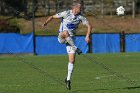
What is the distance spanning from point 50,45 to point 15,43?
267cm

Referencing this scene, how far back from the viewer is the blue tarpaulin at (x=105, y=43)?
46812 mm

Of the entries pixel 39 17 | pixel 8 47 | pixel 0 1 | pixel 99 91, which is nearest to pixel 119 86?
pixel 99 91

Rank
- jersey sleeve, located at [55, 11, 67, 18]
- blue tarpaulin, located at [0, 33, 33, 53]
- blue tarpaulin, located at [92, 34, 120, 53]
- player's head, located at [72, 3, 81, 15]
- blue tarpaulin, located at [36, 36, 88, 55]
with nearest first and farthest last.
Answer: player's head, located at [72, 3, 81, 15]
jersey sleeve, located at [55, 11, 67, 18]
blue tarpaulin, located at [0, 33, 33, 53]
blue tarpaulin, located at [36, 36, 88, 55]
blue tarpaulin, located at [92, 34, 120, 53]

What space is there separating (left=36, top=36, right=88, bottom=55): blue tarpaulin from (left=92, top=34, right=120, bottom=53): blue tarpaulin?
1327mm

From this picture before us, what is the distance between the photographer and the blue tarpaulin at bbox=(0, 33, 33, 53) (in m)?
45.0

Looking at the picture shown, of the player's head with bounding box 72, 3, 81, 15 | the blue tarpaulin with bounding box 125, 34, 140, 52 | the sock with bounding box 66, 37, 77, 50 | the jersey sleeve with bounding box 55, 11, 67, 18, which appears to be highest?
the player's head with bounding box 72, 3, 81, 15

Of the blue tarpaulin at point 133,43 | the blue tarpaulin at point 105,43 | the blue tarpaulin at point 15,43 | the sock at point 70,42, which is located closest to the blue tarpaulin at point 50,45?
the blue tarpaulin at point 15,43

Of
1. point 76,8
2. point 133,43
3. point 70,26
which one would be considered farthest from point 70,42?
point 133,43

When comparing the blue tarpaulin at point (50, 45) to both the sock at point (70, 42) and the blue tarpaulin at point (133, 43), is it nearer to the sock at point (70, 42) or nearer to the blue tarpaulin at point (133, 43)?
the blue tarpaulin at point (133, 43)

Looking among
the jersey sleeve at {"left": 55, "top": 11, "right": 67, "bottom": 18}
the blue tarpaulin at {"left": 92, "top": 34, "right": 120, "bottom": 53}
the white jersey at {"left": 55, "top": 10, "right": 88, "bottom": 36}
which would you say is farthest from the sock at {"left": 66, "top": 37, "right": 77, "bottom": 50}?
the blue tarpaulin at {"left": 92, "top": 34, "right": 120, "bottom": 53}

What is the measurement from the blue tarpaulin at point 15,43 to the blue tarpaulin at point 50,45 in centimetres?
65

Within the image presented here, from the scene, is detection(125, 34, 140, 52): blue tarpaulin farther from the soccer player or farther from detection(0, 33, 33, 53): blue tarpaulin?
the soccer player

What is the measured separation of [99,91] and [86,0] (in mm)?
56221

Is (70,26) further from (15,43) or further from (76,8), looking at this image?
(15,43)
